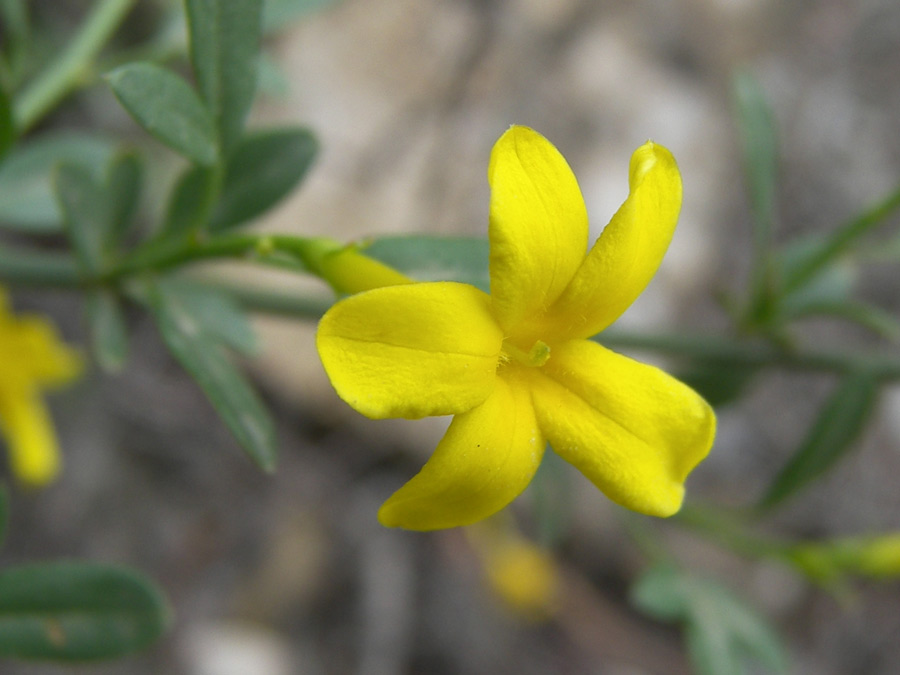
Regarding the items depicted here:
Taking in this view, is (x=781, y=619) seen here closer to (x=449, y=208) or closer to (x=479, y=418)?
(x=449, y=208)

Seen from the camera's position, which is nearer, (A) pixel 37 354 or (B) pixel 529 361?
(B) pixel 529 361

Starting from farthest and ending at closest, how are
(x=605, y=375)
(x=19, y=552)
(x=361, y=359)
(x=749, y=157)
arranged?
(x=19, y=552) → (x=749, y=157) → (x=605, y=375) → (x=361, y=359)

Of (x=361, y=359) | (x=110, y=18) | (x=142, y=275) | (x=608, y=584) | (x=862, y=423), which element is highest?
(x=110, y=18)

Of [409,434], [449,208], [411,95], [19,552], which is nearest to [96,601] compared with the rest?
[19,552]

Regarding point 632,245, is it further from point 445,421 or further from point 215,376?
point 445,421

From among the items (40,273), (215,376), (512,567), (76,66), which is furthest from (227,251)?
(512,567)
